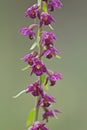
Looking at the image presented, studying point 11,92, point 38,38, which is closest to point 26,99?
point 11,92

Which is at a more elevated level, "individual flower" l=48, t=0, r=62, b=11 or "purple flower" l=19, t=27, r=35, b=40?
"individual flower" l=48, t=0, r=62, b=11

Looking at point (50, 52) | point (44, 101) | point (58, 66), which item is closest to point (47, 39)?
point (50, 52)

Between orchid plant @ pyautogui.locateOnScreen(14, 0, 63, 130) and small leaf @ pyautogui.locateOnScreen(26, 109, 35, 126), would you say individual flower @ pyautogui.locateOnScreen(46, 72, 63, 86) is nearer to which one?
orchid plant @ pyautogui.locateOnScreen(14, 0, 63, 130)

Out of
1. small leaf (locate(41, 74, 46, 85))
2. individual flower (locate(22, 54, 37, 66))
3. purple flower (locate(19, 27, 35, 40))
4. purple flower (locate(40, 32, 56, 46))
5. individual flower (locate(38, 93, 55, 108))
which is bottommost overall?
individual flower (locate(38, 93, 55, 108))

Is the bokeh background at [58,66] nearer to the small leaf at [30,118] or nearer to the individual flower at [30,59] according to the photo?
the small leaf at [30,118]

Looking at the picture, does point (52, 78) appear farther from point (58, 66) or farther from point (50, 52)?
point (58, 66)

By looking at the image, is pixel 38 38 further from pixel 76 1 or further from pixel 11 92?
pixel 76 1

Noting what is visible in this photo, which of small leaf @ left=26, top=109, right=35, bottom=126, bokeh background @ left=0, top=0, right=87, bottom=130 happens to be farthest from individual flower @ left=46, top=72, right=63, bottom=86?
bokeh background @ left=0, top=0, right=87, bottom=130

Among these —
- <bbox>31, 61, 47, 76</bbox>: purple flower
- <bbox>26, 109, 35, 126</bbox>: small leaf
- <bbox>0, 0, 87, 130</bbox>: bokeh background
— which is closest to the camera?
<bbox>31, 61, 47, 76</bbox>: purple flower
